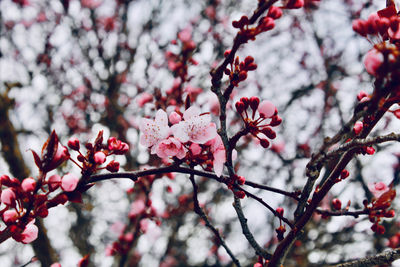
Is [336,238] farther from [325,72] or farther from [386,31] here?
[386,31]

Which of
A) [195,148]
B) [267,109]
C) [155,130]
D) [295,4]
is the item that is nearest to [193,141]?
[195,148]

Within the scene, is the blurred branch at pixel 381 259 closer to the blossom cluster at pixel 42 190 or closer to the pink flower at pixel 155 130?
the pink flower at pixel 155 130

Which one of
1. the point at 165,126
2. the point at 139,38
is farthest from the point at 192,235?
the point at 165,126

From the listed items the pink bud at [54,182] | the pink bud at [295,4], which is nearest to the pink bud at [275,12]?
the pink bud at [295,4]

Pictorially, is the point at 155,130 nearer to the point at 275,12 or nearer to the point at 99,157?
the point at 99,157

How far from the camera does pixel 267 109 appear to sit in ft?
4.37

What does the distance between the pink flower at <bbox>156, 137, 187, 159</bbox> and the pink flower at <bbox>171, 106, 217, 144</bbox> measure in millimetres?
32

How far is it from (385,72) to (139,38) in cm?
503

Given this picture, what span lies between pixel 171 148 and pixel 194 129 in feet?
0.47

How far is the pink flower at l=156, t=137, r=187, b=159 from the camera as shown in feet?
4.43

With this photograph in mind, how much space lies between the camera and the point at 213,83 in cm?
128

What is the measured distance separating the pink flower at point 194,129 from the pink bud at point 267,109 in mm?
244

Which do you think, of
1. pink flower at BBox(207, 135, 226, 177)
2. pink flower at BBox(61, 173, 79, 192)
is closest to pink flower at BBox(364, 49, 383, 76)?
pink flower at BBox(207, 135, 226, 177)

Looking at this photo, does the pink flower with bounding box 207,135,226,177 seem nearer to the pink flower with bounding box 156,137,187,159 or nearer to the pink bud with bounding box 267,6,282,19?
the pink flower with bounding box 156,137,187,159
